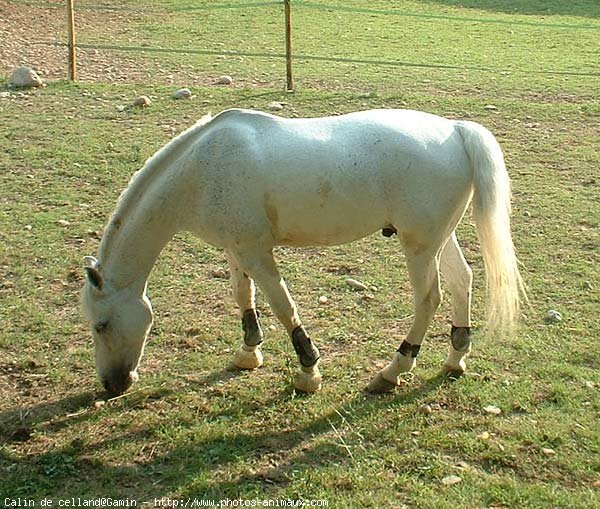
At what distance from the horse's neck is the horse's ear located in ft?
0.30

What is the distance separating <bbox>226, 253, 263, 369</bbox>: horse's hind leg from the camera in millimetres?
4855

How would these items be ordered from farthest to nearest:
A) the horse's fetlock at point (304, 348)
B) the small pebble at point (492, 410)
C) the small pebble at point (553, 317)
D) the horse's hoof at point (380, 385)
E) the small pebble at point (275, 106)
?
the small pebble at point (275, 106), the small pebble at point (553, 317), the horse's hoof at point (380, 385), the horse's fetlock at point (304, 348), the small pebble at point (492, 410)

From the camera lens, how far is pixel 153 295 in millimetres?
5867

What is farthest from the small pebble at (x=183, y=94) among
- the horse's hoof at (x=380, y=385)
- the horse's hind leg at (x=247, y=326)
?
the horse's hoof at (x=380, y=385)

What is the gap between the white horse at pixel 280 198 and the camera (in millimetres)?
4266

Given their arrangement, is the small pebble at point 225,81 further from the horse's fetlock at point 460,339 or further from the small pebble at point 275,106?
the horse's fetlock at point 460,339

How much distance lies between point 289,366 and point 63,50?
11.4 m

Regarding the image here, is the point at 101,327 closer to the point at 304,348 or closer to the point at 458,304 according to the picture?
the point at 304,348

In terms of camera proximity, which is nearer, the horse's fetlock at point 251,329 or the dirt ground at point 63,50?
the horse's fetlock at point 251,329

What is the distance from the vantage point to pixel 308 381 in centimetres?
456

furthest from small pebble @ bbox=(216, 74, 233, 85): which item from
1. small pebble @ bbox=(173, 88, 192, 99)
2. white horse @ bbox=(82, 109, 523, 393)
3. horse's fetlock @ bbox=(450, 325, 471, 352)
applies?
horse's fetlock @ bbox=(450, 325, 471, 352)

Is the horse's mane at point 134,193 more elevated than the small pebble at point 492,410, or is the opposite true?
the horse's mane at point 134,193

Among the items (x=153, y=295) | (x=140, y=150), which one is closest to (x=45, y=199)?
(x=140, y=150)

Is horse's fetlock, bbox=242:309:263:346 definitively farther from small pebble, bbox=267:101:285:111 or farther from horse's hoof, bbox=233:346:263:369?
small pebble, bbox=267:101:285:111
